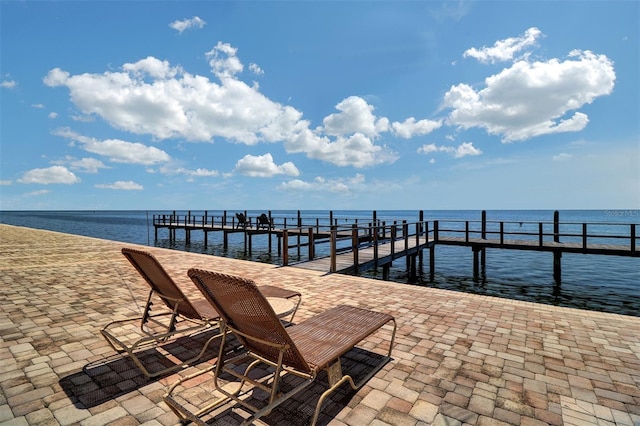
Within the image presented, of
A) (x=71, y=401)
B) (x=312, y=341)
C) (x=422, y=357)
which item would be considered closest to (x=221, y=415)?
(x=312, y=341)

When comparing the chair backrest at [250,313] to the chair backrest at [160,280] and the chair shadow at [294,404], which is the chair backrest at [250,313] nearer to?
the chair shadow at [294,404]

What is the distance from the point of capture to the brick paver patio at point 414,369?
2.43 meters

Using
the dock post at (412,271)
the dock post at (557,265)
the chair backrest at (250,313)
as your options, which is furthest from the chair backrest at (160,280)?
the dock post at (557,265)

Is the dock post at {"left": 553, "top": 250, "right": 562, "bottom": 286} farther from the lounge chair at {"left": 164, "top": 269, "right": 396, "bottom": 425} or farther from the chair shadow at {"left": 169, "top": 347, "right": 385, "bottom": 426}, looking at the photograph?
the lounge chair at {"left": 164, "top": 269, "right": 396, "bottom": 425}

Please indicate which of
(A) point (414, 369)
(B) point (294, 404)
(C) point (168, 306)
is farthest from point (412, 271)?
(B) point (294, 404)

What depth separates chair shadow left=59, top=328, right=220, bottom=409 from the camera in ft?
8.74

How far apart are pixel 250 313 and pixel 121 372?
1737mm

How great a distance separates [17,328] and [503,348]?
19.5ft

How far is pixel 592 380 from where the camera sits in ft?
9.61

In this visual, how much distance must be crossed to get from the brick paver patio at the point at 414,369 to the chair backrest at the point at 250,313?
50 centimetres

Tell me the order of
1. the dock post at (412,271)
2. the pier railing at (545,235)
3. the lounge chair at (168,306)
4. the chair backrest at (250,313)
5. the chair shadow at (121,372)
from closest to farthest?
1. the chair backrest at (250,313)
2. the chair shadow at (121,372)
3. the lounge chair at (168,306)
4. the pier railing at (545,235)
5. the dock post at (412,271)

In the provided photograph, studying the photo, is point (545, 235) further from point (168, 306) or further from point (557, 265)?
point (168, 306)

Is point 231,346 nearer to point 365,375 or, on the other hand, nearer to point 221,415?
point 221,415

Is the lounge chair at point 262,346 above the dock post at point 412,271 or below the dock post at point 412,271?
above
